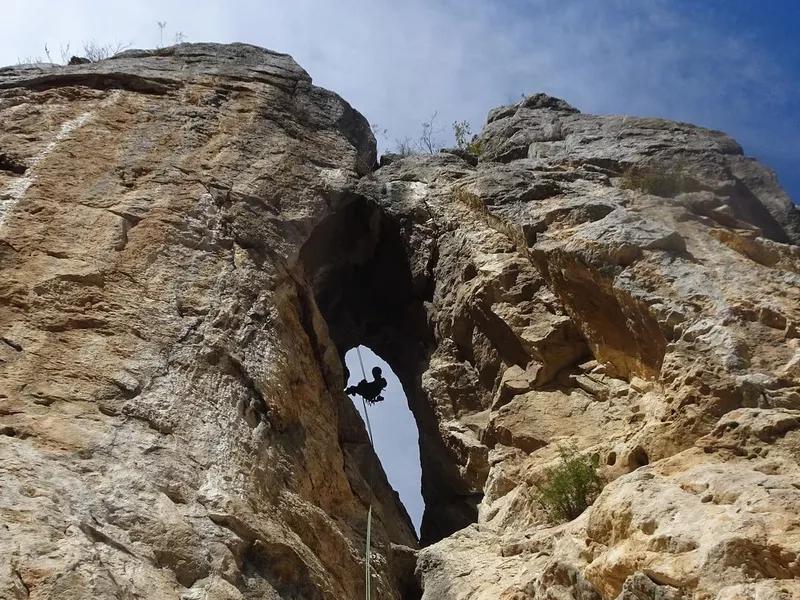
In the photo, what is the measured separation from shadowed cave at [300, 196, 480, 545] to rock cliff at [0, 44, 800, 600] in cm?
5

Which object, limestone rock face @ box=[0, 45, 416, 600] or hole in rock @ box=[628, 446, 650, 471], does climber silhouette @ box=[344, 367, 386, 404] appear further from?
hole in rock @ box=[628, 446, 650, 471]

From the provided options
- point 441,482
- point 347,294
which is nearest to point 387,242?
point 347,294

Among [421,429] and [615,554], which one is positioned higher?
[421,429]

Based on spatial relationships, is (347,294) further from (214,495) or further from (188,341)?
(214,495)

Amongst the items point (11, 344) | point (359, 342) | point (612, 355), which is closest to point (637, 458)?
point (612, 355)

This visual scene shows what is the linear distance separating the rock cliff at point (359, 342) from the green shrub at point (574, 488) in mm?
185

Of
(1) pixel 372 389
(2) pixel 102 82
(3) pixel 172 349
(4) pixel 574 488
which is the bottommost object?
(4) pixel 574 488

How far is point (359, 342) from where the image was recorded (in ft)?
42.6

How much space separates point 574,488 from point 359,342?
610 cm

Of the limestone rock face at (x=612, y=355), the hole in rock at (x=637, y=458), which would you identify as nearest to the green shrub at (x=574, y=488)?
the limestone rock face at (x=612, y=355)

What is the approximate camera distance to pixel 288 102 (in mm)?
12391

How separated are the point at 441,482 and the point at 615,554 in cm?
551

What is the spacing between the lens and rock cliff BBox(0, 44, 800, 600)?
5.72 metres

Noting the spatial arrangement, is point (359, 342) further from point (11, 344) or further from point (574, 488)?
point (11, 344)
